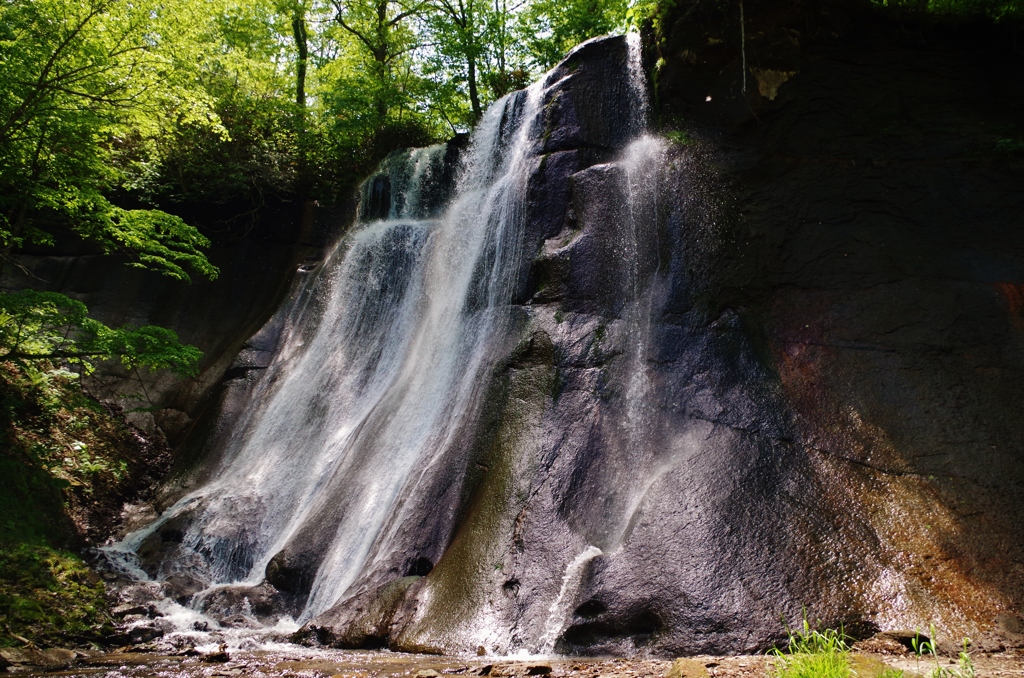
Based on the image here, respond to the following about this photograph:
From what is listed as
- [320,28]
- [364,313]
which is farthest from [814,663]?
[320,28]

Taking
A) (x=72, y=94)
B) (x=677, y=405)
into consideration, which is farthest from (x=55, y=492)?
(x=677, y=405)

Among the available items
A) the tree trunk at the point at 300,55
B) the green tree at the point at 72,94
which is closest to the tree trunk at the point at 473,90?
the tree trunk at the point at 300,55

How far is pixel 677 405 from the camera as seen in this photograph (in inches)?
290

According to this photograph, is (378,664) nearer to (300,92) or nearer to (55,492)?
(55,492)

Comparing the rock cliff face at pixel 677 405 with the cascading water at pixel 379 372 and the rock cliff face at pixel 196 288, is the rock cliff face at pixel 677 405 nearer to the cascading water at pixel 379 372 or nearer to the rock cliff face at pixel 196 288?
the cascading water at pixel 379 372

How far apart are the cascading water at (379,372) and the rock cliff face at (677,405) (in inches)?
2.4

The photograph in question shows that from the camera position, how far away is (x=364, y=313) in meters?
12.4

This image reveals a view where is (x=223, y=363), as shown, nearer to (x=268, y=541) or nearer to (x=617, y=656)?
(x=268, y=541)

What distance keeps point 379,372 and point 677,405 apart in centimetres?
549

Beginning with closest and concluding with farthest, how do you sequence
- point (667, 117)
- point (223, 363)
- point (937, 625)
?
point (937, 625), point (667, 117), point (223, 363)

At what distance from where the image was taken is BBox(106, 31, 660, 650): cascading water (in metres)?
8.07

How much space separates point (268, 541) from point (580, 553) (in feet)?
16.0

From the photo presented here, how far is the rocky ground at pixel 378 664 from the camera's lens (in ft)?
13.8

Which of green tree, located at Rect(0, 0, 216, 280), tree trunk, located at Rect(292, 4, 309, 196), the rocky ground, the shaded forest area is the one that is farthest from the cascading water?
green tree, located at Rect(0, 0, 216, 280)
